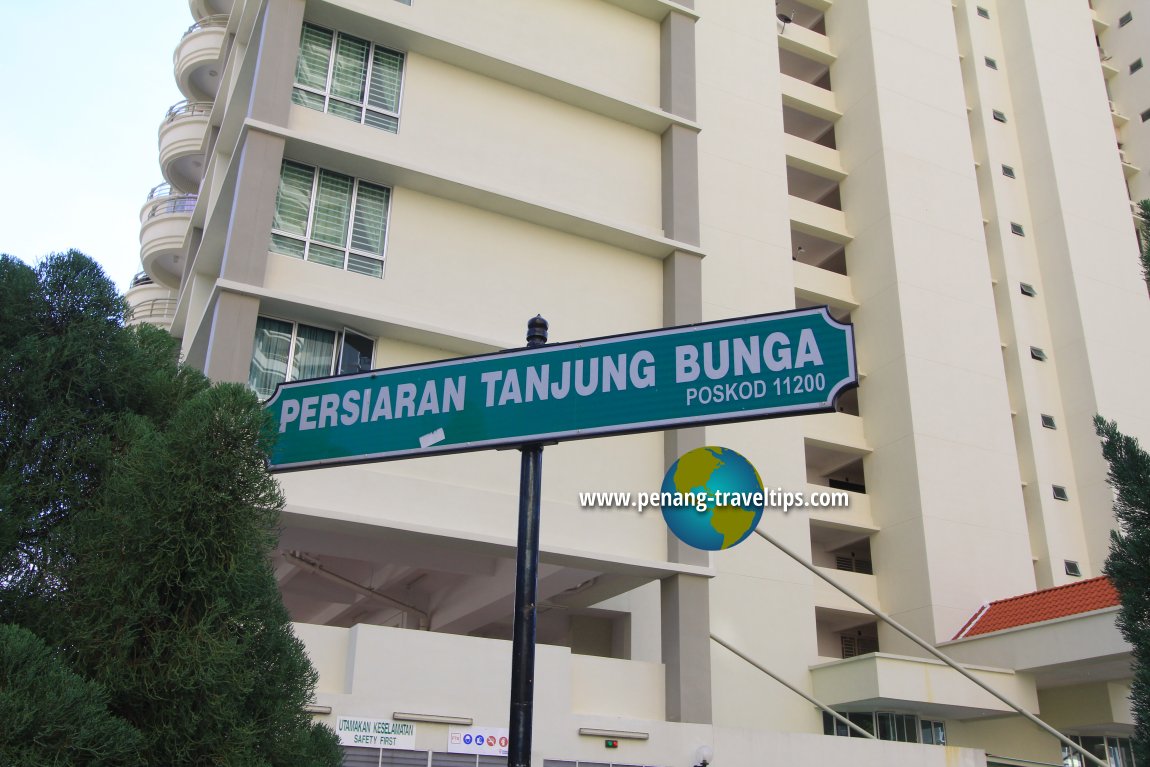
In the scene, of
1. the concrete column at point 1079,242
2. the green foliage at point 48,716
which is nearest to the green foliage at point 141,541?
the green foliage at point 48,716

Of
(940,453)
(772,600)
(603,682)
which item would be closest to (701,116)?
(940,453)

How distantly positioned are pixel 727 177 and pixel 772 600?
39.2 feet

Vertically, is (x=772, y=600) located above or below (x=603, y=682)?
above

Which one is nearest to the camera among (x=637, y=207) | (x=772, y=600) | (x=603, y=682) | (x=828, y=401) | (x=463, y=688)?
(x=828, y=401)

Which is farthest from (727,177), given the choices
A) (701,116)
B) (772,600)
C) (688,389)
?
(688,389)

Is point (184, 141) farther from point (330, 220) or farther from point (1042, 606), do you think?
point (1042, 606)

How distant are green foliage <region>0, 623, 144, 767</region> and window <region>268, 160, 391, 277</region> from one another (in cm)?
1237

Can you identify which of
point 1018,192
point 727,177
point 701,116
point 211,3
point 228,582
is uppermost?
point 211,3

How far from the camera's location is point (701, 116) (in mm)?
29312

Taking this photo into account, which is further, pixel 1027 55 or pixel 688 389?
pixel 1027 55

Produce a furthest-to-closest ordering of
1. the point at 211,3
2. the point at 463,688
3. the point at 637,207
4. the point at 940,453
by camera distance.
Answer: the point at 211,3 → the point at 940,453 → the point at 637,207 → the point at 463,688

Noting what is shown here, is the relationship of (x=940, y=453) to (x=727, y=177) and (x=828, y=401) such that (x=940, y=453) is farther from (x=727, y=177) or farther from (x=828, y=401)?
(x=828, y=401)

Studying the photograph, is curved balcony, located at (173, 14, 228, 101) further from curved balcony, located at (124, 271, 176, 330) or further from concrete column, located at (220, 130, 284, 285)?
concrete column, located at (220, 130, 284, 285)

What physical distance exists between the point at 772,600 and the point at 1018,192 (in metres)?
20.8
